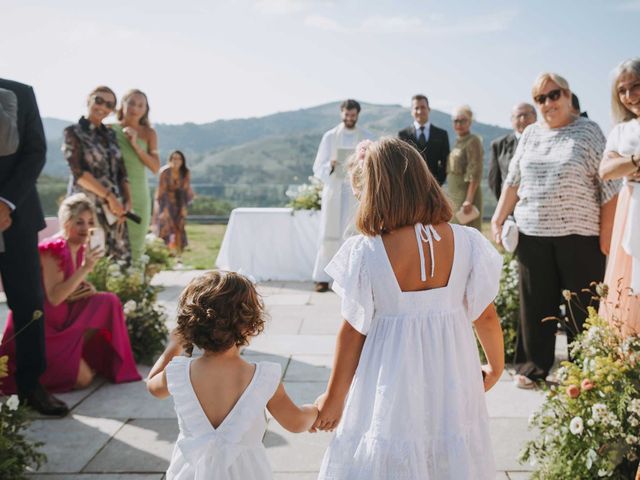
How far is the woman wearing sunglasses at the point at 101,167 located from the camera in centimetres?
545

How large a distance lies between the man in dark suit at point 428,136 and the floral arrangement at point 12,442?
18.3 ft

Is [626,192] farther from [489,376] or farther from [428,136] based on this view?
[428,136]

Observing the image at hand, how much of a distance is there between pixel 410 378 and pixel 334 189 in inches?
241

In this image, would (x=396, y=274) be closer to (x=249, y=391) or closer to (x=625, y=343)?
(x=249, y=391)

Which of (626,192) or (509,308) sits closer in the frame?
(626,192)

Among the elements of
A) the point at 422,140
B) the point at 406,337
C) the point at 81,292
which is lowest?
the point at 81,292

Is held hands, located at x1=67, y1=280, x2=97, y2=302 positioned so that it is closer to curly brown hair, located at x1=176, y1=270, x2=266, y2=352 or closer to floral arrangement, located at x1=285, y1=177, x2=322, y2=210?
curly brown hair, located at x1=176, y1=270, x2=266, y2=352

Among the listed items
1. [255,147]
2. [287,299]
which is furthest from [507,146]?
[255,147]

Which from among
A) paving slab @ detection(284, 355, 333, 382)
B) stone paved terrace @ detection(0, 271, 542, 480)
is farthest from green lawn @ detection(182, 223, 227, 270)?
stone paved terrace @ detection(0, 271, 542, 480)

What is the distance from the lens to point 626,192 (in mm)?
3150

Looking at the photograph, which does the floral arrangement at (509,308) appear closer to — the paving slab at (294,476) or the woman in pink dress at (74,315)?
the paving slab at (294,476)

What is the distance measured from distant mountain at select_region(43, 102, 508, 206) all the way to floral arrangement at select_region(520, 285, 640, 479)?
10.8 metres

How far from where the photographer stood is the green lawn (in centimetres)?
1181

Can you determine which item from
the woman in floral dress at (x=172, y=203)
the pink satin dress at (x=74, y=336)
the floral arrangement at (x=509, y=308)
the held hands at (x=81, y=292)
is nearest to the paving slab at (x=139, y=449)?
the pink satin dress at (x=74, y=336)
